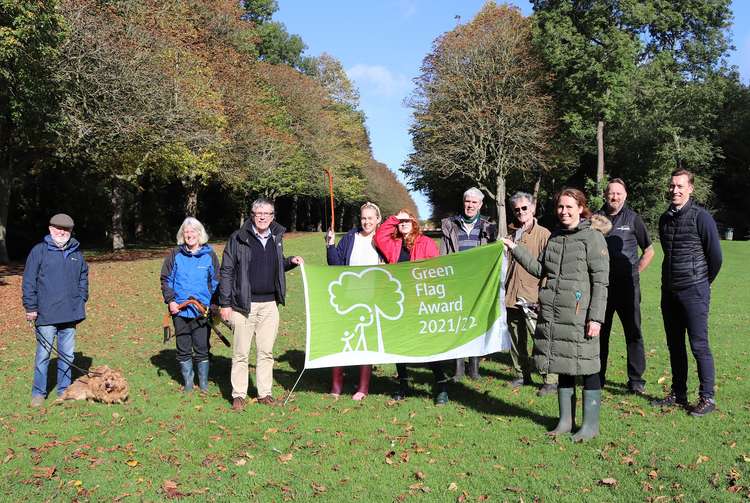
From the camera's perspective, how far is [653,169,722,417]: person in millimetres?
6113

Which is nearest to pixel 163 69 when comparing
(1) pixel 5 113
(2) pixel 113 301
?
(1) pixel 5 113

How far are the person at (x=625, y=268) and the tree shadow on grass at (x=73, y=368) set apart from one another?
22.6 feet

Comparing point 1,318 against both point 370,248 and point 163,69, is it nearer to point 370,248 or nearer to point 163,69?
point 370,248

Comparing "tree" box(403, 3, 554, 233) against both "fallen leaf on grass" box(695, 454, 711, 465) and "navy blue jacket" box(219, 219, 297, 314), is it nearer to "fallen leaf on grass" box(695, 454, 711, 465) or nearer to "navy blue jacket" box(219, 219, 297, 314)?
"navy blue jacket" box(219, 219, 297, 314)

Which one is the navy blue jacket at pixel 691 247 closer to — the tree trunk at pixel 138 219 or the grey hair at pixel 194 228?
the grey hair at pixel 194 228

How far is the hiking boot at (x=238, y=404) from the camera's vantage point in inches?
270

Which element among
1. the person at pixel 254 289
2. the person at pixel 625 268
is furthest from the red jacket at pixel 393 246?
the person at pixel 625 268

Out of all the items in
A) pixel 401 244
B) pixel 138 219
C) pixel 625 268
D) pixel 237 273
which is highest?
pixel 138 219

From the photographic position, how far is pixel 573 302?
5461mm

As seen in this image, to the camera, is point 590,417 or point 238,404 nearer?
point 590,417

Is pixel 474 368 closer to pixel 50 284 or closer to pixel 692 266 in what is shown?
pixel 692 266

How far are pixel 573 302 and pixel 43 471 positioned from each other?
4962 mm

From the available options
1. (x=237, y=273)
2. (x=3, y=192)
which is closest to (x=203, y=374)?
(x=237, y=273)

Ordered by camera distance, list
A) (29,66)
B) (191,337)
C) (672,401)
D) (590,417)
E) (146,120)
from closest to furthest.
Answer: (590,417) → (672,401) → (191,337) → (29,66) → (146,120)
